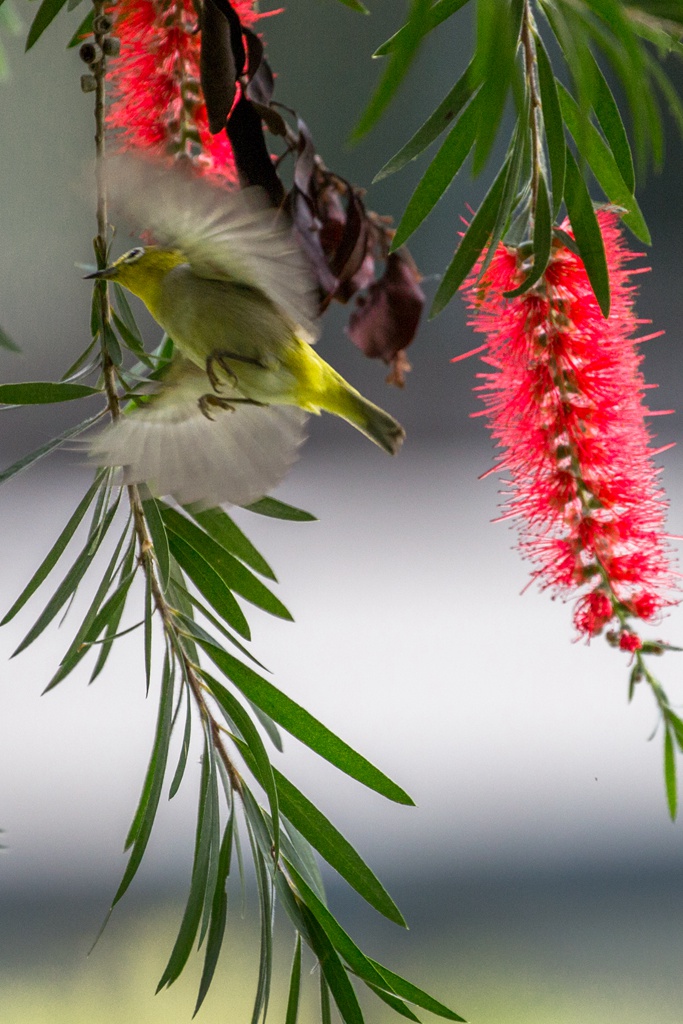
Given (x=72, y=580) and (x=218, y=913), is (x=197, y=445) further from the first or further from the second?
(x=218, y=913)

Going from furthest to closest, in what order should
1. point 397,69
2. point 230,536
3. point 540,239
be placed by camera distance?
point 230,536
point 540,239
point 397,69

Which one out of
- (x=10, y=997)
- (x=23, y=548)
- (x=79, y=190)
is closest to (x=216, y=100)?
(x=79, y=190)

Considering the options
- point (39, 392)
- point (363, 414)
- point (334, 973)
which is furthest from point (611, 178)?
point (334, 973)

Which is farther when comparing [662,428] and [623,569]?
[662,428]

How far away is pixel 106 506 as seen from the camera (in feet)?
1.44

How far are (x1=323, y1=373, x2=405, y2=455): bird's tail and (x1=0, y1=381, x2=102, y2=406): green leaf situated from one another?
4.6 inches

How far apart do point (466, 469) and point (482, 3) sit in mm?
1668

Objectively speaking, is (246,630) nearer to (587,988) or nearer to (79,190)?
(79,190)

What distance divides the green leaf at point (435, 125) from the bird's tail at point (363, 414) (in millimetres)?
100

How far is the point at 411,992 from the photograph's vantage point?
428 mm

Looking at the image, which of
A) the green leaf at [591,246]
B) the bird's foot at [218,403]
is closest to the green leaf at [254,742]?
the bird's foot at [218,403]

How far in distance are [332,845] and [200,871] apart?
0.06m

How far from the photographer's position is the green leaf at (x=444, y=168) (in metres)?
0.41

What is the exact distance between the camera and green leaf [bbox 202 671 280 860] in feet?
1.26
